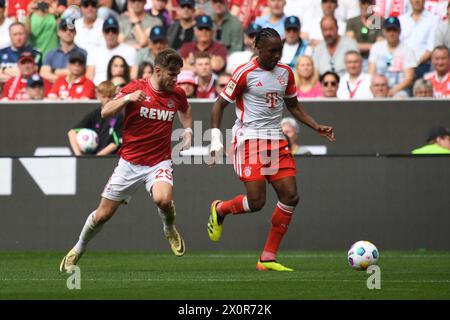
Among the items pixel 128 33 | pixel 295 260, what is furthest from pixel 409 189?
pixel 128 33

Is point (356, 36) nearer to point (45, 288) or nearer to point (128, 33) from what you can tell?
point (128, 33)

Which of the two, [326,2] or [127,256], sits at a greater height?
[326,2]

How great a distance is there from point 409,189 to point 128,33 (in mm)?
6632

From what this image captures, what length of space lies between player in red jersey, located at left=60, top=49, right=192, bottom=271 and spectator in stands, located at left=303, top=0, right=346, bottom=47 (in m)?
7.22

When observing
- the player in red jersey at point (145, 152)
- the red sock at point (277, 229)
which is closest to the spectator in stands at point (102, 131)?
the player in red jersey at point (145, 152)

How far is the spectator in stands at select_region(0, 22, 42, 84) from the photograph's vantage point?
2034 centimetres

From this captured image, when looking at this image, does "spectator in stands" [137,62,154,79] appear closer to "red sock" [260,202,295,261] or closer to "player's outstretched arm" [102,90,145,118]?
"red sock" [260,202,295,261]

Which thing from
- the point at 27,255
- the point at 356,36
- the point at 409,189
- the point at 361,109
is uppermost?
the point at 356,36

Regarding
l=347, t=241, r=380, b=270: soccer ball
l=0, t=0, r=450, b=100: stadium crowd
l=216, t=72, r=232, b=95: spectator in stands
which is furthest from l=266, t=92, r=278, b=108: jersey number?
l=216, t=72, r=232, b=95: spectator in stands

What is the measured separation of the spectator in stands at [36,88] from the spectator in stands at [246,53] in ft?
10.5

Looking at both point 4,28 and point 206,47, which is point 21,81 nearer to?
point 4,28

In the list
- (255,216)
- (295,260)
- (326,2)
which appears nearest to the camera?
(295,260)

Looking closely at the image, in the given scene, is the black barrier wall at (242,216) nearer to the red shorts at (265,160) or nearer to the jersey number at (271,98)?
the red shorts at (265,160)
